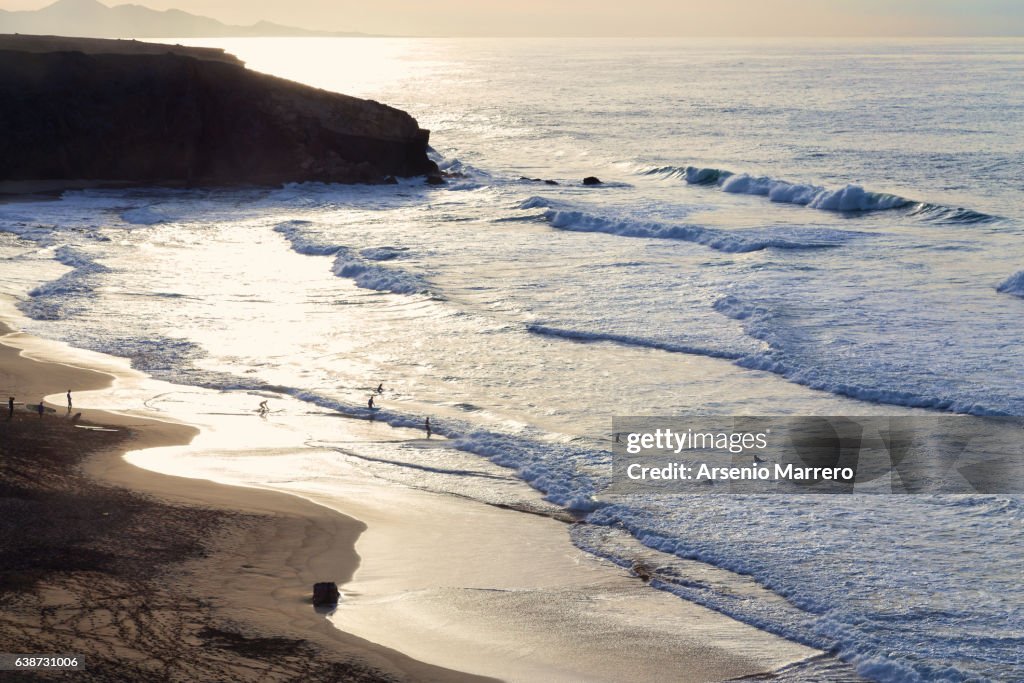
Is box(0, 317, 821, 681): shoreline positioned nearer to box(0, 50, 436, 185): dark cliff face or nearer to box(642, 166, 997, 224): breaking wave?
box(642, 166, 997, 224): breaking wave

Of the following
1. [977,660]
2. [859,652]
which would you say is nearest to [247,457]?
[859,652]

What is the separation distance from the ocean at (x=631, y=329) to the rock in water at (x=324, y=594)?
8.06ft

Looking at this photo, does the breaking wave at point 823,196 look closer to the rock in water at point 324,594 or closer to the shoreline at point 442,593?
the shoreline at point 442,593

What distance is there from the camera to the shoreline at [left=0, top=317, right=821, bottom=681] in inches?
289

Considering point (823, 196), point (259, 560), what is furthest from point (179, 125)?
point (259, 560)

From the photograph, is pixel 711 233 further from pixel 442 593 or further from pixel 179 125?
pixel 179 125

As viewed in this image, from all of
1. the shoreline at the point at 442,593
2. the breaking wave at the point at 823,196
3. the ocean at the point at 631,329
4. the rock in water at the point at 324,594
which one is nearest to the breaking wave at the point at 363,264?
the ocean at the point at 631,329

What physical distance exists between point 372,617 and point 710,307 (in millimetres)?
11800

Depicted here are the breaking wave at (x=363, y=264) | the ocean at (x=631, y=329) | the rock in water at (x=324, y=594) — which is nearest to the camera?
the rock in water at (x=324, y=594)

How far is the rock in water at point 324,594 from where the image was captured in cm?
791

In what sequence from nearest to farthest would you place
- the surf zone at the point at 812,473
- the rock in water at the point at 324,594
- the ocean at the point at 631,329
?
the rock in water at the point at 324,594, the ocean at the point at 631,329, the surf zone at the point at 812,473

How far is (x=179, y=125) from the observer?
36312 mm

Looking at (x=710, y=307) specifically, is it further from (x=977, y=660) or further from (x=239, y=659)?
(x=239, y=659)

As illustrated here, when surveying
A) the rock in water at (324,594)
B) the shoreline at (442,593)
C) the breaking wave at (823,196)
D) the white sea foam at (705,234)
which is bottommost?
the shoreline at (442,593)
